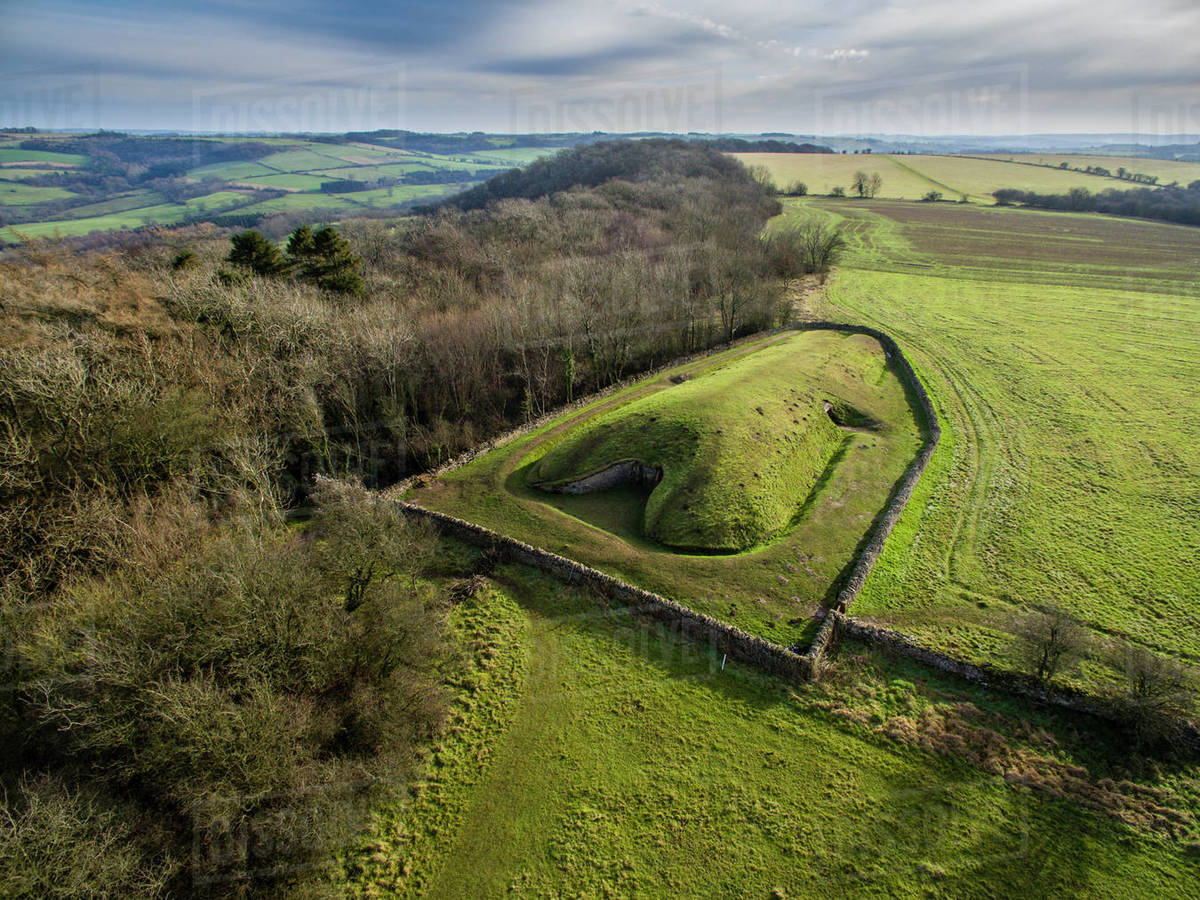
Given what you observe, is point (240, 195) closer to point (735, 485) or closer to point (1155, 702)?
point (735, 485)

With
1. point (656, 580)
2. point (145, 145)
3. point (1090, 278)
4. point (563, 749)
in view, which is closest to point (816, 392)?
point (656, 580)

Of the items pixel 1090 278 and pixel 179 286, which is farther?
pixel 1090 278

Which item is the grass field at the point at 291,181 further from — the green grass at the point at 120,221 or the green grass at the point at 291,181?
the green grass at the point at 120,221

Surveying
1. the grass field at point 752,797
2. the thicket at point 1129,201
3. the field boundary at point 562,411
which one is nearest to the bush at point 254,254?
the field boundary at point 562,411

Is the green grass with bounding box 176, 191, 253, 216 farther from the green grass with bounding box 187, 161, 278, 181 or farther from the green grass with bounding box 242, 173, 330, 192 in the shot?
the green grass with bounding box 187, 161, 278, 181

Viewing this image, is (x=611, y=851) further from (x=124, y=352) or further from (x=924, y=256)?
(x=924, y=256)

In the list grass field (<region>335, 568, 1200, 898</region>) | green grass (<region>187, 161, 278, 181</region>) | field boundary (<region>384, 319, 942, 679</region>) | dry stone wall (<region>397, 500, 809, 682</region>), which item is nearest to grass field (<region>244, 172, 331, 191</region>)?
green grass (<region>187, 161, 278, 181</region>)
